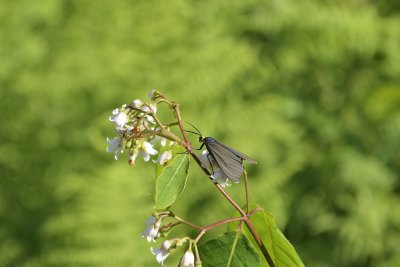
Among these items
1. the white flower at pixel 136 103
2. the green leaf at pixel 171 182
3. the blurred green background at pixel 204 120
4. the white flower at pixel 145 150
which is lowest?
the green leaf at pixel 171 182

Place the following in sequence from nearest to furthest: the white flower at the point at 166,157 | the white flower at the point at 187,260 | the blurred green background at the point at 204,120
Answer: the white flower at the point at 187,260, the white flower at the point at 166,157, the blurred green background at the point at 204,120

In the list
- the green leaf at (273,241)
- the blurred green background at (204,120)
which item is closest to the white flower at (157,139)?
the green leaf at (273,241)

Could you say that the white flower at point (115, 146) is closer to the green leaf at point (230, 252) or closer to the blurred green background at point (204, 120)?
the green leaf at point (230, 252)

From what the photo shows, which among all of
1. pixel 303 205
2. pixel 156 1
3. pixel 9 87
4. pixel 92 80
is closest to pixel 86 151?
pixel 92 80

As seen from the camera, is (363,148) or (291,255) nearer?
(291,255)

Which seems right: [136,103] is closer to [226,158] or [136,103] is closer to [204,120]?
[226,158]

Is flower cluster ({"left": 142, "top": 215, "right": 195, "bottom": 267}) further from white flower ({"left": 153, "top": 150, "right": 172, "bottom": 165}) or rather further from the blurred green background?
the blurred green background

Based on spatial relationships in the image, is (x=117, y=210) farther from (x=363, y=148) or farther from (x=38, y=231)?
(x=363, y=148)
